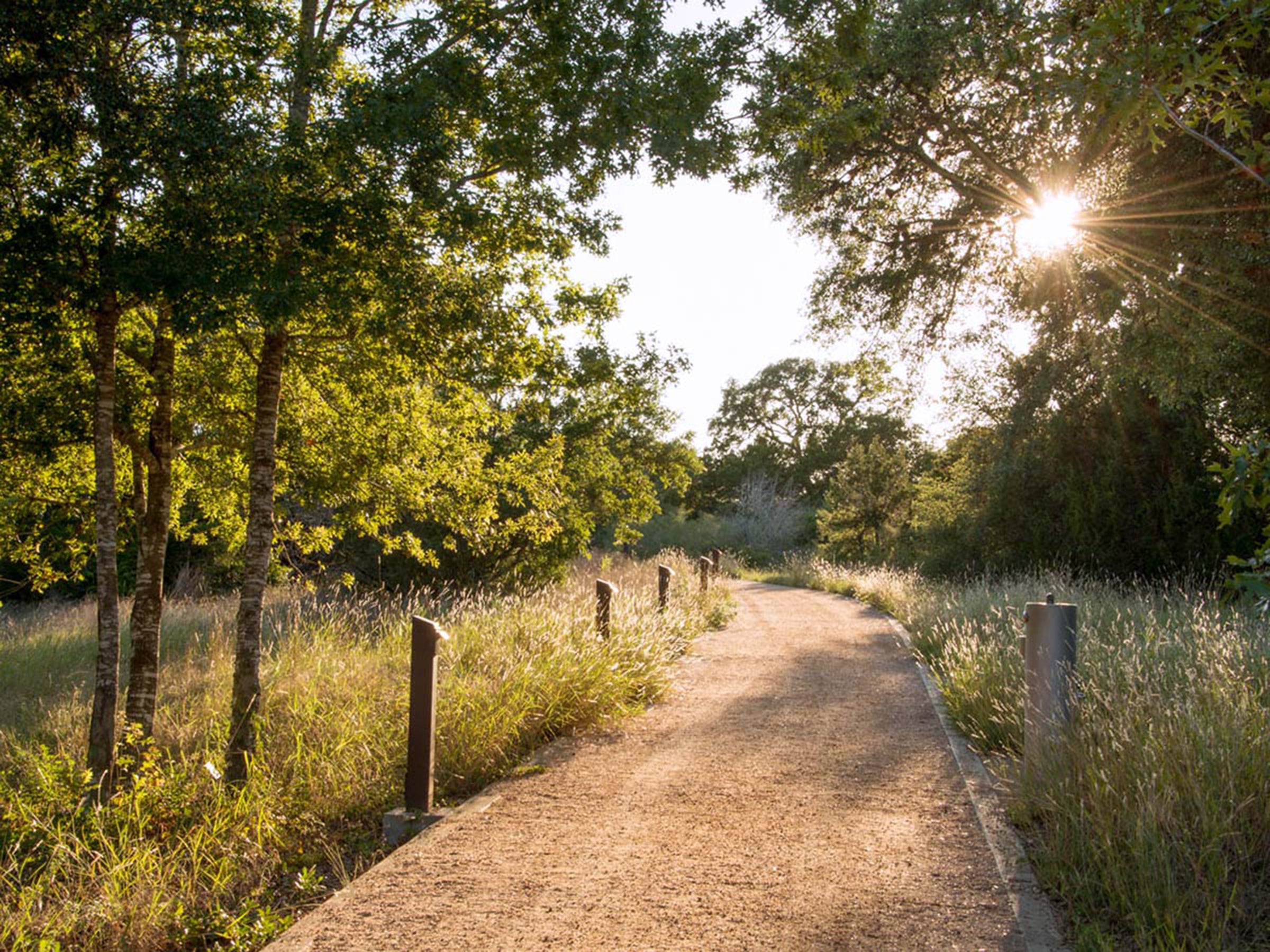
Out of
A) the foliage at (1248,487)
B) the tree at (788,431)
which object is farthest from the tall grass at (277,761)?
the tree at (788,431)

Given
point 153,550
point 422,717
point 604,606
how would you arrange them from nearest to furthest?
point 422,717, point 153,550, point 604,606

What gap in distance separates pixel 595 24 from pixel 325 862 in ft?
19.0

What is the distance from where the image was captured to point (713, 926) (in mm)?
3938

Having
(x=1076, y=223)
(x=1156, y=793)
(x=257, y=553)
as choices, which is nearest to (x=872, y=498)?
(x=1076, y=223)

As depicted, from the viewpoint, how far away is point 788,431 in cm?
6219

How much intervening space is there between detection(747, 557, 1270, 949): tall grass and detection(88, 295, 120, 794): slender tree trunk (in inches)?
243

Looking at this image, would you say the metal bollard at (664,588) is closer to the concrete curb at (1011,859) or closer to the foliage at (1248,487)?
the concrete curb at (1011,859)

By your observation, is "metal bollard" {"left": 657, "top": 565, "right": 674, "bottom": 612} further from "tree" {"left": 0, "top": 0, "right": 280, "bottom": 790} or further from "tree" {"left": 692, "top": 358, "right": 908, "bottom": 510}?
"tree" {"left": 692, "top": 358, "right": 908, "bottom": 510}

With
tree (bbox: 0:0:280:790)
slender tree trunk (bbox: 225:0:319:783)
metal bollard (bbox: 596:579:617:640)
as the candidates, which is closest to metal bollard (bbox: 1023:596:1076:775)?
metal bollard (bbox: 596:579:617:640)

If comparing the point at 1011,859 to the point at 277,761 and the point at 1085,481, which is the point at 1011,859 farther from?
the point at 1085,481

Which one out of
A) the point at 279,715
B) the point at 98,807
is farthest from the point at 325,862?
the point at 279,715

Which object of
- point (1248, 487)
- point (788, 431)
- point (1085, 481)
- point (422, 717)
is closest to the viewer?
point (1248, 487)

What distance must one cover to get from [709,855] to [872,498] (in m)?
32.2

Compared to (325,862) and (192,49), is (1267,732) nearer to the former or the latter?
(325,862)
